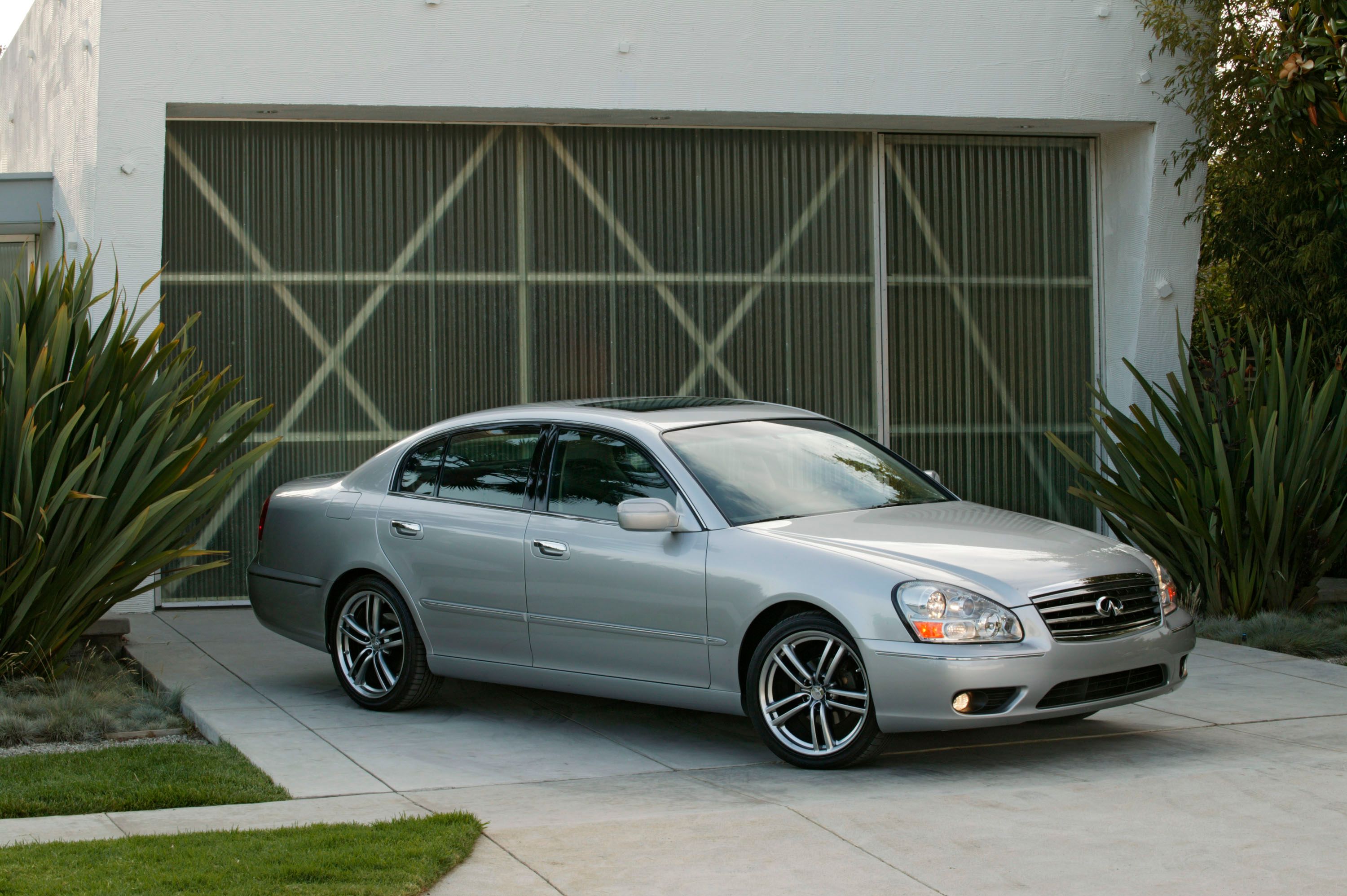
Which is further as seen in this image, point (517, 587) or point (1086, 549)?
point (517, 587)

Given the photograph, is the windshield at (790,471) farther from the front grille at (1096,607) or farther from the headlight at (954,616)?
the front grille at (1096,607)

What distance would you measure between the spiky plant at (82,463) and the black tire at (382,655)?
2.55ft

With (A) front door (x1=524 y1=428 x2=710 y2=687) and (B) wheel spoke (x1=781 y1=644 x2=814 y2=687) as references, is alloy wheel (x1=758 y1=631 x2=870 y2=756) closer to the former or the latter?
(B) wheel spoke (x1=781 y1=644 x2=814 y2=687)

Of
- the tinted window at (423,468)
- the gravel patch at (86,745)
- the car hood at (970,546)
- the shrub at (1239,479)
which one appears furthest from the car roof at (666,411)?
the shrub at (1239,479)

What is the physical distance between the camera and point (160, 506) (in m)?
7.57

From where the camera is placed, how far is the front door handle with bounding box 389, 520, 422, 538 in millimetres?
7527

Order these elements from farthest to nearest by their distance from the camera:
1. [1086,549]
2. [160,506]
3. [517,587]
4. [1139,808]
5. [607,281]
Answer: [607,281], [160,506], [517,587], [1086,549], [1139,808]

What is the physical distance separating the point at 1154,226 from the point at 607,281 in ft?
15.4

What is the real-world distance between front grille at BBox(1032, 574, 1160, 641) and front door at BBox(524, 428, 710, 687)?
1470 millimetres

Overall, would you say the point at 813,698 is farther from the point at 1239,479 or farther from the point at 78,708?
the point at 1239,479

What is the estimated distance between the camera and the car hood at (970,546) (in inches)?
240

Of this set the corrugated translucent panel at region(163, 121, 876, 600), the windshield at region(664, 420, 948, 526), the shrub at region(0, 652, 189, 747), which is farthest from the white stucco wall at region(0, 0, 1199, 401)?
the windshield at region(664, 420, 948, 526)

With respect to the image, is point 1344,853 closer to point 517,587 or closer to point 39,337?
point 517,587

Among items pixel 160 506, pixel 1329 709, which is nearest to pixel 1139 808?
pixel 1329 709
